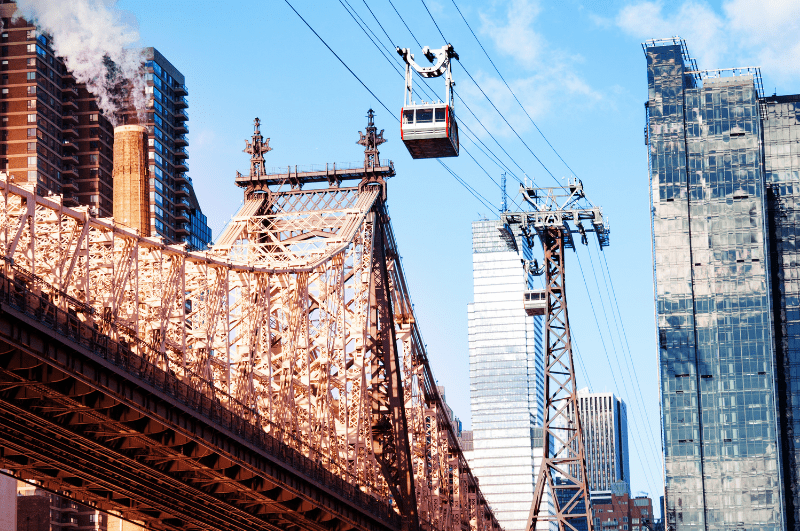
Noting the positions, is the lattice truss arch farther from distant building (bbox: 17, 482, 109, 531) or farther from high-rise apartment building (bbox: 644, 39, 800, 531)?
high-rise apartment building (bbox: 644, 39, 800, 531)

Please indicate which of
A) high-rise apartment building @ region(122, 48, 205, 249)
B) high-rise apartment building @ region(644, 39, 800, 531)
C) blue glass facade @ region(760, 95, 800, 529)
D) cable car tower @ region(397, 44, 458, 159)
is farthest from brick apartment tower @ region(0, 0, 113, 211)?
cable car tower @ region(397, 44, 458, 159)

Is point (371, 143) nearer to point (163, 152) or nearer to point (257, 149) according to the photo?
point (257, 149)

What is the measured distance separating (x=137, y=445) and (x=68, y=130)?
127 meters

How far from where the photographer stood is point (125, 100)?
625 ft

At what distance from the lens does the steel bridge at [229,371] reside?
1976 inches

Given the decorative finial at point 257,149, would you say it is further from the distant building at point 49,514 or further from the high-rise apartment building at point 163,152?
the high-rise apartment building at point 163,152

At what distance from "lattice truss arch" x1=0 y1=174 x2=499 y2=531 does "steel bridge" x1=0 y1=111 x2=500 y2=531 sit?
0.57 feet

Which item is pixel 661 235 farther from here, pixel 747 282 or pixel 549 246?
pixel 549 246

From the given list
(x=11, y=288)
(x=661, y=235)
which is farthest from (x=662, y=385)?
(x=11, y=288)

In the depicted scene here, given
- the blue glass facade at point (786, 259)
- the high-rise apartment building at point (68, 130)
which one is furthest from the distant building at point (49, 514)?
the blue glass facade at point (786, 259)

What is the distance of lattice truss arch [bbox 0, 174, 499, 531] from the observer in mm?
53438

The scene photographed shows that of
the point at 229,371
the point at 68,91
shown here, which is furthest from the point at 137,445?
the point at 68,91

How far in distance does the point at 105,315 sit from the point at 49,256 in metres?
4.89

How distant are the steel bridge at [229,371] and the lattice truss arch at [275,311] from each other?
0.17 metres
